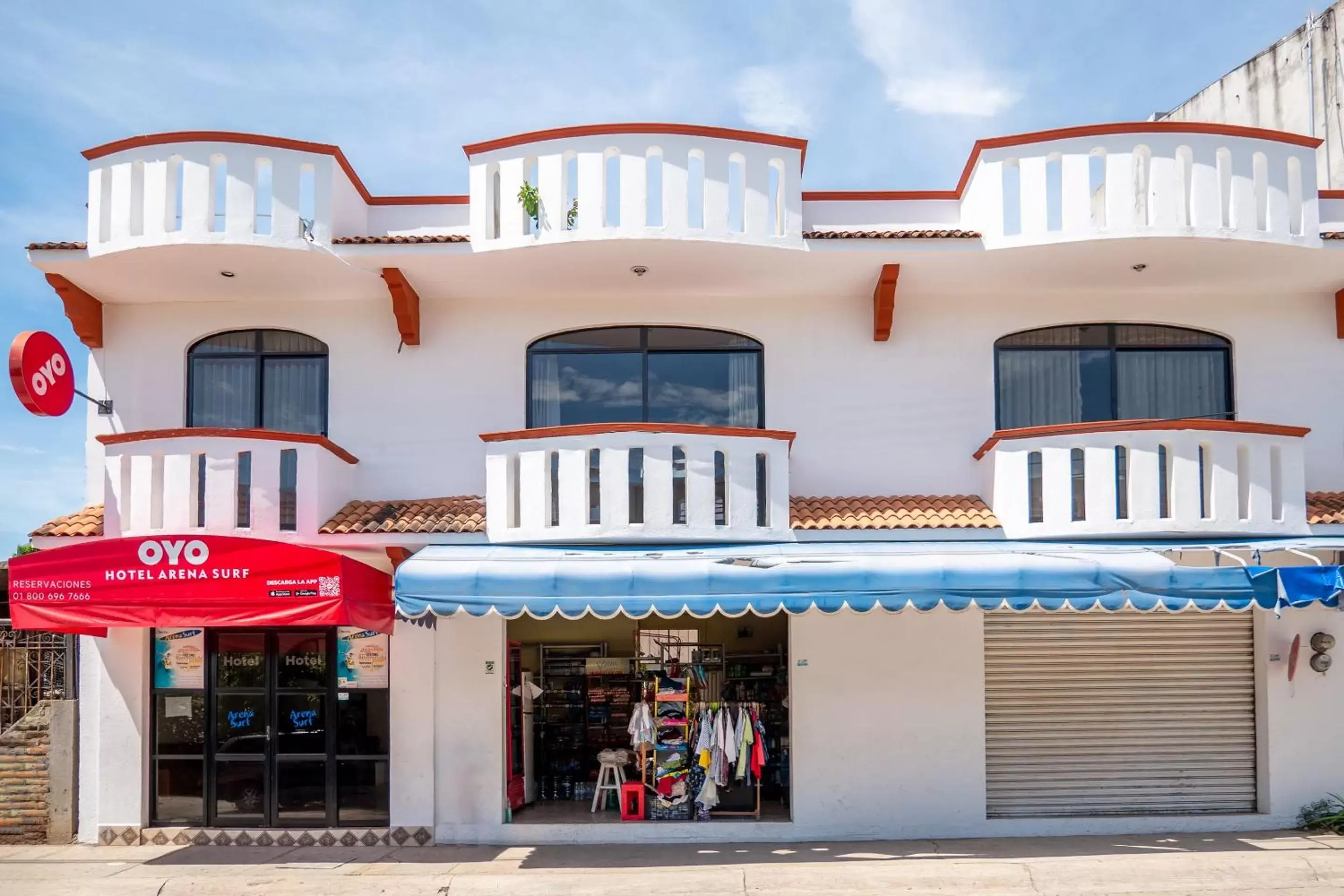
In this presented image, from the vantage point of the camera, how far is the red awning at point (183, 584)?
448 inches

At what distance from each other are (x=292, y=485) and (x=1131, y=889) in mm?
9754

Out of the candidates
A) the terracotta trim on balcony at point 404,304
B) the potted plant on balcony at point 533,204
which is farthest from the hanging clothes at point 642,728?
the potted plant on balcony at point 533,204

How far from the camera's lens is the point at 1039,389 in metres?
14.1

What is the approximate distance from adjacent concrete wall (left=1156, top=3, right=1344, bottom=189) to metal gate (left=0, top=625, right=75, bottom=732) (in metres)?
18.6

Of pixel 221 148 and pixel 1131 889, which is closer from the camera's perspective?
pixel 1131 889

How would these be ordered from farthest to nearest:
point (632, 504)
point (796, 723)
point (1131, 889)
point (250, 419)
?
point (250, 419)
point (796, 723)
point (632, 504)
point (1131, 889)

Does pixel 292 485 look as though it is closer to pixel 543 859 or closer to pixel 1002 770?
pixel 543 859

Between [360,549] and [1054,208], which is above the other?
[1054,208]

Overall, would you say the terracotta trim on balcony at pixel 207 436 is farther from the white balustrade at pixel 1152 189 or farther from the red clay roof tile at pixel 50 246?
the white balustrade at pixel 1152 189

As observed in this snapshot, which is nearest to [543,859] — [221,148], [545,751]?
[545,751]

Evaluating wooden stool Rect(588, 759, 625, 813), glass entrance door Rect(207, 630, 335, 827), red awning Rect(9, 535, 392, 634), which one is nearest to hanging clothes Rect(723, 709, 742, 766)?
wooden stool Rect(588, 759, 625, 813)

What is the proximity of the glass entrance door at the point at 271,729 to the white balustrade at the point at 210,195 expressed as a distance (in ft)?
15.7

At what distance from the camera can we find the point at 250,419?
14148mm

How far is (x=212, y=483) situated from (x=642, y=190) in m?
5.84
